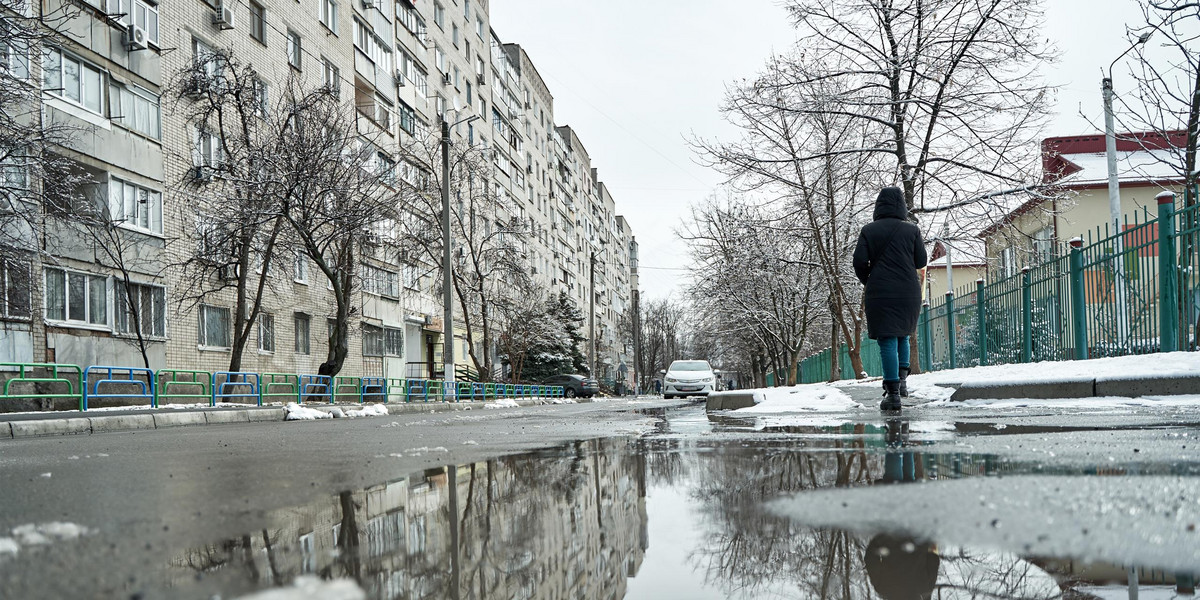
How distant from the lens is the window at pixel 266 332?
2502cm

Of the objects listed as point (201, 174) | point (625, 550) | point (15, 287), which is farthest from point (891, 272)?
point (201, 174)

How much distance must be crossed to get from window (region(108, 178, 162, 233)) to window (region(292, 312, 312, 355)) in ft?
21.2

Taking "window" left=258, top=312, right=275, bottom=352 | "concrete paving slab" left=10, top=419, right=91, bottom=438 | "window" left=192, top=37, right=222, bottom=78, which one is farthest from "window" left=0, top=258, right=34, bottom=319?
"window" left=258, top=312, right=275, bottom=352

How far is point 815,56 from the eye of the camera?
55.2 ft

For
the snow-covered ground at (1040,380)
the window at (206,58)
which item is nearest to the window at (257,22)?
the window at (206,58)

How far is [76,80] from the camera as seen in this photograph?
18766 millimetres

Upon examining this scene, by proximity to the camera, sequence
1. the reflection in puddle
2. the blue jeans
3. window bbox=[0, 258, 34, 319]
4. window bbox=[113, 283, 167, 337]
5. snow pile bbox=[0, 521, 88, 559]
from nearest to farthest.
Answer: the reflection in puddle
snow pile bbox=[0, 521, 88, 559]
the blue jeans
window bbox=[0, 258, 34, 319]
window bbox=[113, 283, 167, 337]

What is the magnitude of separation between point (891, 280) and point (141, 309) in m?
17.6

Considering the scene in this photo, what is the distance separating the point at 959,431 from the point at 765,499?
3.00 meters

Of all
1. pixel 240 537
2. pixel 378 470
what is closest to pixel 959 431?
A: pixel 378 470

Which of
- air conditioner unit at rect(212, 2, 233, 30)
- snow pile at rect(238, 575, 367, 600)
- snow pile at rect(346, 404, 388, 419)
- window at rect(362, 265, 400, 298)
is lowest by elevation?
snow pile at rect(346, 404, 388, 419)

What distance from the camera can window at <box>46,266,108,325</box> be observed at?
1770cm

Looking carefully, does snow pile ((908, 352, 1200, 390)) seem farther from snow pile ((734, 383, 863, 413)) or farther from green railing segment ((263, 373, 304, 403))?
green railing segment ((263, 373, 304, 403))

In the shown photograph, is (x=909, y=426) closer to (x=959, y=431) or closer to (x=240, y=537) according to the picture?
(x=959, y=431)
